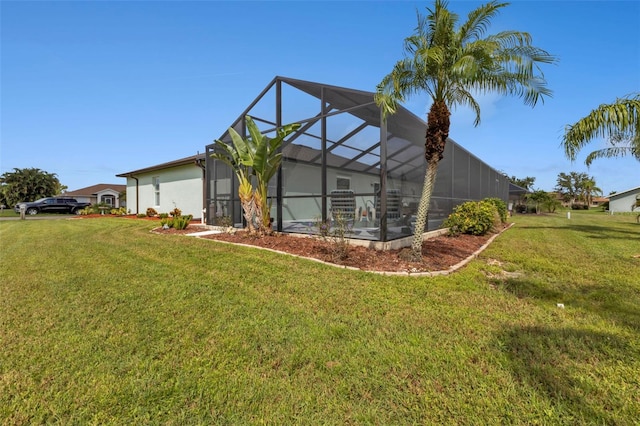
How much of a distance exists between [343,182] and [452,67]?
14.1ft

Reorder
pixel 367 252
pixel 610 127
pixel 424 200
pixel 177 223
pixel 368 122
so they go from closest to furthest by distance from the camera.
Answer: pixel 424 200 → pixel 367 252 → pixel 368 122 → pixel 610 127 → pixel 177 223

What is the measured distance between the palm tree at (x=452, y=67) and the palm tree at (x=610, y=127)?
5.04 meters

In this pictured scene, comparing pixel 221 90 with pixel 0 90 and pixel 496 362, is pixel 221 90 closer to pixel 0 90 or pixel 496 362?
pixel 0 90

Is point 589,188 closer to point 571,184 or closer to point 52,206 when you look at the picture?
point 571,184

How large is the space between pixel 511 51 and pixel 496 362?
586 centimetres

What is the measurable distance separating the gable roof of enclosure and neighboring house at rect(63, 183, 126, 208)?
1309 inches

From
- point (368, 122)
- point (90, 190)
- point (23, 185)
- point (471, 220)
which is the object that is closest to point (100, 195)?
point (23, 185)

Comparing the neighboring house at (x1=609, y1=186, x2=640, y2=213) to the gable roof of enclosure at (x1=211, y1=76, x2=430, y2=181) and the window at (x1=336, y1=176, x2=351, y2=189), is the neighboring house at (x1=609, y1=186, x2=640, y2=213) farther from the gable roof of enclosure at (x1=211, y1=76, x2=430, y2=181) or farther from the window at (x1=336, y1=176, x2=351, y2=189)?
the window at (x1=336, y1=176, x2=351, y2=189)

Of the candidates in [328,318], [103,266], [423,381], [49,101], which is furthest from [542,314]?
[49,101]

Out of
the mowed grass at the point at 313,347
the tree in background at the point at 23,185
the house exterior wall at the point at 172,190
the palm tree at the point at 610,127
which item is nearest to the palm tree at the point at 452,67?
the mowed grass at the point at 313,347

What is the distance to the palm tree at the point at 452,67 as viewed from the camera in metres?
5.23

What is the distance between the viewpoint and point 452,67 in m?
5.20

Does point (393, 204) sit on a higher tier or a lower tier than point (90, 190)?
lower

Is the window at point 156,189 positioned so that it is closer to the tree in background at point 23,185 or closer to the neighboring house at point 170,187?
the neighboring house at point 170,187
